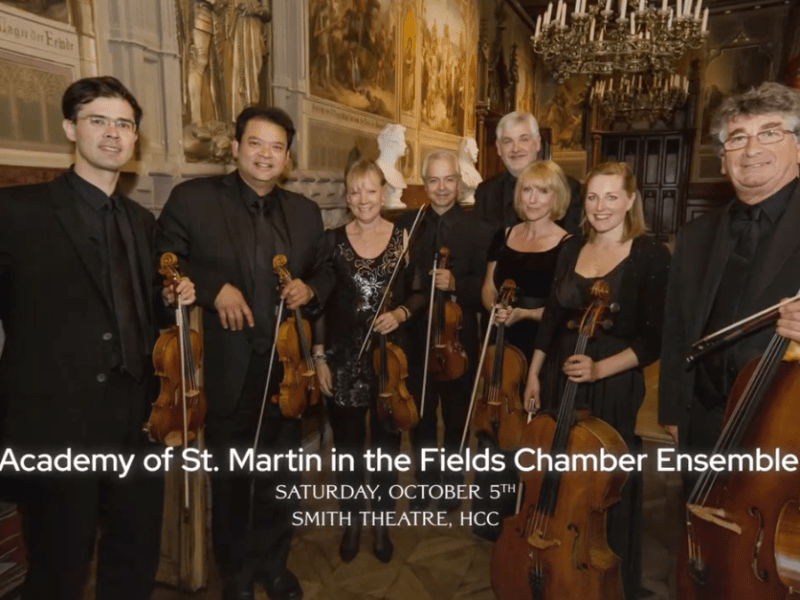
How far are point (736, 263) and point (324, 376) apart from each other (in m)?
1.43

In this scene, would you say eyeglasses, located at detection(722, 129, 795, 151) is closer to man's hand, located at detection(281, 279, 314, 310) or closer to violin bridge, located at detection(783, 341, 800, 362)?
violin bridge, located at detection(783, 341, 800, 362)

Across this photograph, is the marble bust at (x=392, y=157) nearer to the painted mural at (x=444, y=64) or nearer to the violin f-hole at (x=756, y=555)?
the painted mural at (x=444, y=64)

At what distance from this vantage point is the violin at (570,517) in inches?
67.2

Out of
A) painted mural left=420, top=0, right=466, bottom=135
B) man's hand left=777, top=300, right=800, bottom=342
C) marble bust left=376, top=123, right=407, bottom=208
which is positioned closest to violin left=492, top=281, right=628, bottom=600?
man's hand left=777, top=300, right=800, bottom=342

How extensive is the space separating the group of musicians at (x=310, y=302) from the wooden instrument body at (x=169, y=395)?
56mm

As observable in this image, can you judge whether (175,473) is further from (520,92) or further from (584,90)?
(584,90)

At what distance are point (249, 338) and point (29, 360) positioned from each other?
2.10ft

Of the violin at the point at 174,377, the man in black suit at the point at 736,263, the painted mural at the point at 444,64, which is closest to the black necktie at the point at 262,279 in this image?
the violin at the point at 174,377

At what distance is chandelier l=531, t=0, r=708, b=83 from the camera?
5168mm

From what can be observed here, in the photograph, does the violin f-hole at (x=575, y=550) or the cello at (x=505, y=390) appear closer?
the violin f-hole at (x=575, y=550)

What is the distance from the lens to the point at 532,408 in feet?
7.01

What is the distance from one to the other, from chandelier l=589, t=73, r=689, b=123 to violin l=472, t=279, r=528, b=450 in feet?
24.9

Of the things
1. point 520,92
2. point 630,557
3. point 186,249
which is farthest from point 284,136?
point 520,92

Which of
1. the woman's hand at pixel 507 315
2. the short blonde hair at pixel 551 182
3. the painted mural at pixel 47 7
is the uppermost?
the painted mural at pixel 47 7
